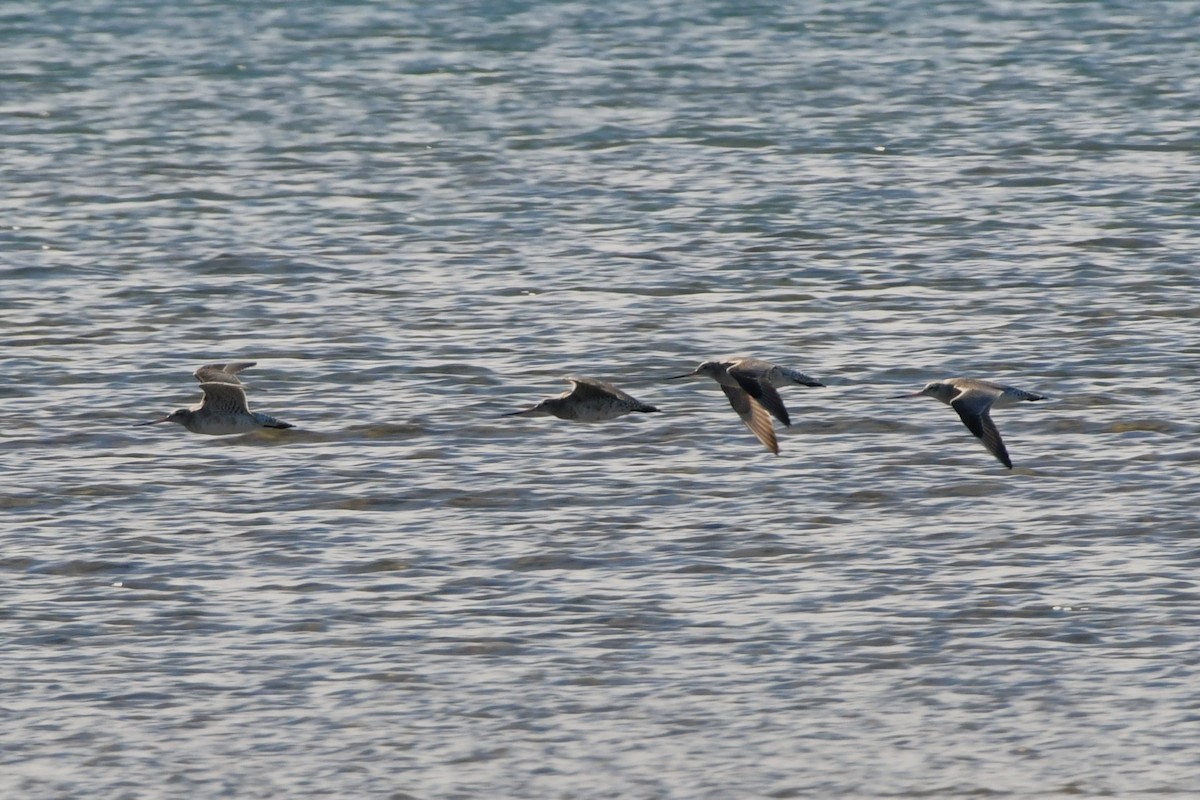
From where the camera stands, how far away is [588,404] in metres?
19.0

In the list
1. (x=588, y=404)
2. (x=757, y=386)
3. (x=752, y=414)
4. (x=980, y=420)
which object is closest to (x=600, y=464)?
(x=588, y=404)

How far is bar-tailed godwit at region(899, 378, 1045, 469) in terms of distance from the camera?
672 inches

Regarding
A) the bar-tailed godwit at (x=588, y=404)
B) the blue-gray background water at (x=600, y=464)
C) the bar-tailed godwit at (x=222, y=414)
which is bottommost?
the blue-gray background water at (x=600, y=464)

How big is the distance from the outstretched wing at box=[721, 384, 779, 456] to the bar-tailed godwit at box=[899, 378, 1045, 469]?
1304 millimetres

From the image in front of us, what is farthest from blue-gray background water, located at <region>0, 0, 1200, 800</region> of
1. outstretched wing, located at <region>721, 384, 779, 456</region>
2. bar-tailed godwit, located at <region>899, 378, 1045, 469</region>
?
bar-tailed godwit, located at <region>899, 378, 1045, 469</region>

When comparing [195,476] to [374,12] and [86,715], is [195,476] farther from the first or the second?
[374,12]

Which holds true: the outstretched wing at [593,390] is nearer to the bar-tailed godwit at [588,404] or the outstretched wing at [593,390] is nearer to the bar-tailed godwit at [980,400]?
the bar-tailed godwit at [588,404]

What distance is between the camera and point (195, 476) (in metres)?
19.1

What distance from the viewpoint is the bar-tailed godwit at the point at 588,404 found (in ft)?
61.7

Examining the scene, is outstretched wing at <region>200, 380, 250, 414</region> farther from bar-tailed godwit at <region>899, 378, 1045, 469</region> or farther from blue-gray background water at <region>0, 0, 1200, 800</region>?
bar-tailed godwit at <region>899, 378, 1045, 469</region>

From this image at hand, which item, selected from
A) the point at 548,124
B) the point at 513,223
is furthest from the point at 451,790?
the point at 548,124

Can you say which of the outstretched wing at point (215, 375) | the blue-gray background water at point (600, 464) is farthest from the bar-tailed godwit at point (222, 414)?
the blue-gray background water at point (600, 464)

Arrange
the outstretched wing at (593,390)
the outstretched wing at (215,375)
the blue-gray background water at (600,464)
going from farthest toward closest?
the outstretched wing at (215,375)
the outstretched wing at (593,390)
the blue-gray background water at (600,464)

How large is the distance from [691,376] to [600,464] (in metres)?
1.10
